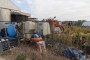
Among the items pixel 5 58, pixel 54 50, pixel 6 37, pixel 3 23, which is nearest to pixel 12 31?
pixel 6 37

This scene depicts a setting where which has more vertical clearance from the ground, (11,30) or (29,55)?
(11,30)

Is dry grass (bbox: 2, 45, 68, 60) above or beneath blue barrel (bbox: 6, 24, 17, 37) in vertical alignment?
beneath

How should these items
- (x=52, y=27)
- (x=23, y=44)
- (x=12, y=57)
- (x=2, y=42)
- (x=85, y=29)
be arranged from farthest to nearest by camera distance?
(x=85, y=29) → (x=52, y=27) → (x=23, y=44) → (x=2, y=42) → (x=12, y=57)

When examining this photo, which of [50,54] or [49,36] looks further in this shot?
[49,36]

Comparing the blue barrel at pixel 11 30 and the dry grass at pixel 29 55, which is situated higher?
the blue barrel at pixel 11 30

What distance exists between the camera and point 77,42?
14188 mm

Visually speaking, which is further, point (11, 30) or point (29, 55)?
point (11, 30)

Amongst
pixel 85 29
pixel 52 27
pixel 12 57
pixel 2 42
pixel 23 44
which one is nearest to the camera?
pixel 12 57

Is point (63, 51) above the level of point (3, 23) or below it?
below

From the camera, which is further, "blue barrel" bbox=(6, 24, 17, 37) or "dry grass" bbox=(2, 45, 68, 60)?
"blue barrel" bbox=(6, 24, 17, 37)

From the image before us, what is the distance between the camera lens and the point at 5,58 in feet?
35.1

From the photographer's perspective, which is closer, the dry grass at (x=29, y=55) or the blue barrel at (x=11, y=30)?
the dry grass at (x=29, y=55)

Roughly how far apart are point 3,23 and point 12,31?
146 centimetres

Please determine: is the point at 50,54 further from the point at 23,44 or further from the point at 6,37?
the point at 6,37
